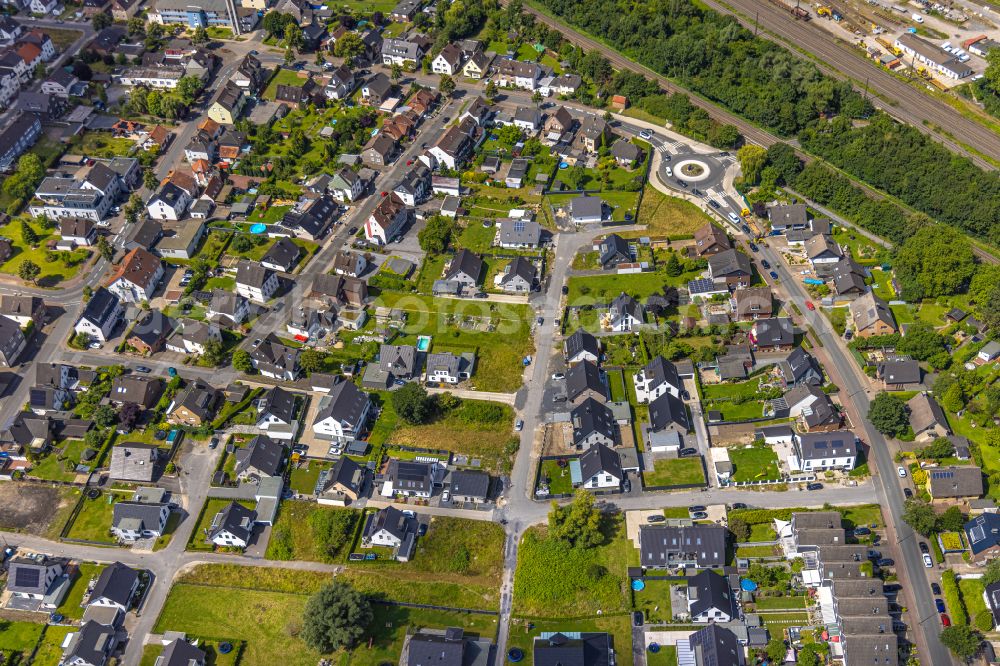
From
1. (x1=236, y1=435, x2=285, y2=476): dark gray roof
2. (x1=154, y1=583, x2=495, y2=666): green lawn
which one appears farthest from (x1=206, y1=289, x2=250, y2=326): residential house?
(x1=154, y1=583, x2=495, y2=666): green lawn

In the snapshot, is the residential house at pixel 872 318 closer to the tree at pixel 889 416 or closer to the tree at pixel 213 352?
the tree at pixel 889 416

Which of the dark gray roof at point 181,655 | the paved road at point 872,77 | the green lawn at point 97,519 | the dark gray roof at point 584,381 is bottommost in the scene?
the dark gray roof at point 181,655

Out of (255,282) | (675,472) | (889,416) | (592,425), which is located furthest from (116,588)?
(889,416)

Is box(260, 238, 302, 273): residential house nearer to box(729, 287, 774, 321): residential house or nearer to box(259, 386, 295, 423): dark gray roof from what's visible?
box(259, 386, 295, 423): dark gray roof

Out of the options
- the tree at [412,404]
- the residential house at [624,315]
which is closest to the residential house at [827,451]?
the residential house at [624,315]

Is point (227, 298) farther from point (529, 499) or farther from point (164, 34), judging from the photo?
point (164, 34)

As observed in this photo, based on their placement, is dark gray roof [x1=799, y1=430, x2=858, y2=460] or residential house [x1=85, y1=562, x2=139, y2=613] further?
dark gray roof [x1=799, y1=430, x2=858, y2=460]

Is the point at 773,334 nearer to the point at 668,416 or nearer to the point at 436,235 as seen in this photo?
the point at 668,416
